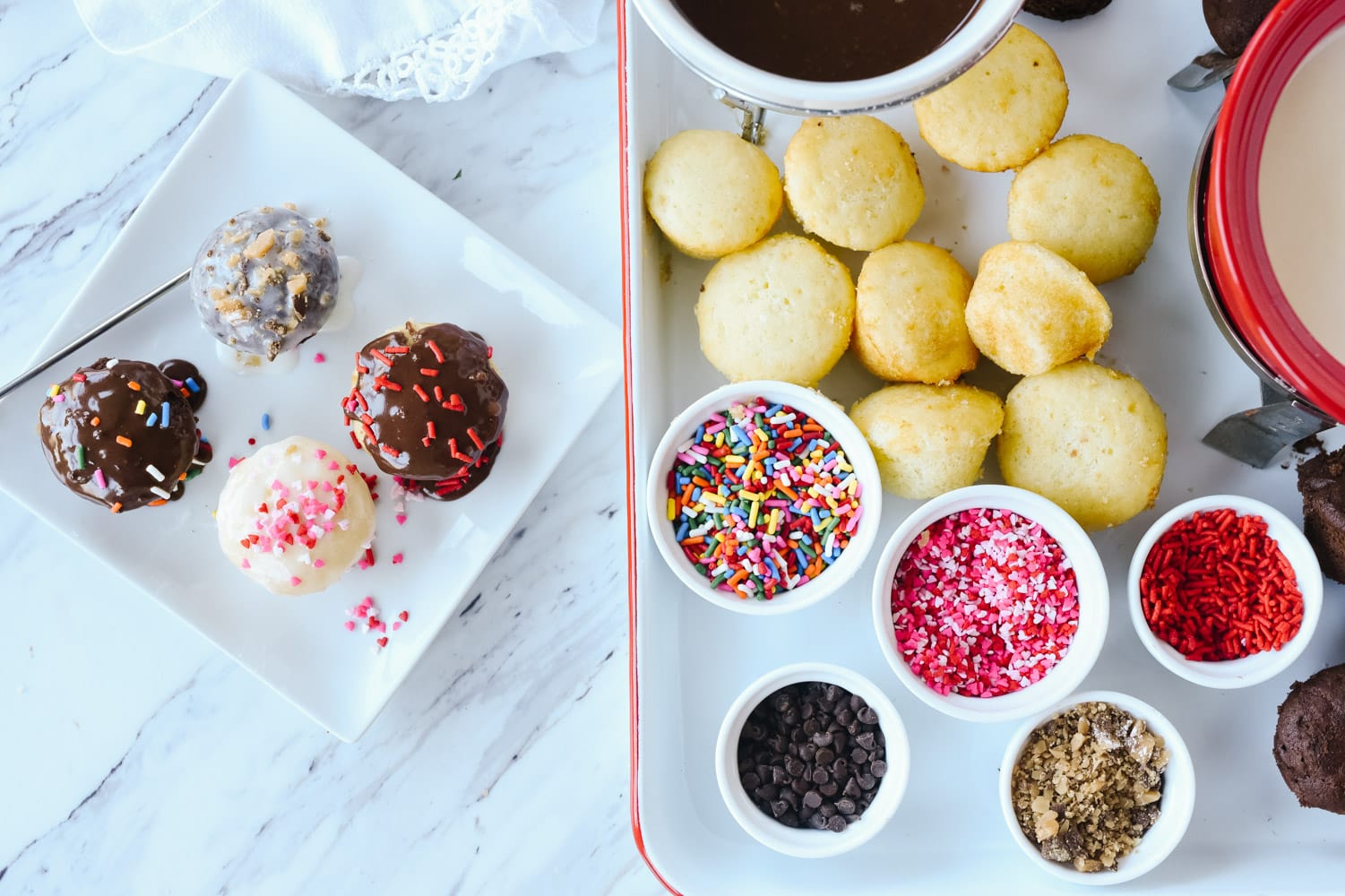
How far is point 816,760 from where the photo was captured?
152cm

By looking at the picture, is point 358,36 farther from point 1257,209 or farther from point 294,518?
point 1257,209

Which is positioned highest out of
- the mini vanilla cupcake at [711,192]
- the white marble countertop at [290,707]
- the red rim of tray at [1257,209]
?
the red rim of tray at [1257,209]

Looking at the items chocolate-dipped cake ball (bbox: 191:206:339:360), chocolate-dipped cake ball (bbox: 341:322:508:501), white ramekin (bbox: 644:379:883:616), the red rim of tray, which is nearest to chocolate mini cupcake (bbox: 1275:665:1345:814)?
the red rim of tray

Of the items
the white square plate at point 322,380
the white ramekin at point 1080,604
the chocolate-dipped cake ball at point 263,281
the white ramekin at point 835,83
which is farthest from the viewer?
the white square plate at point 322,380

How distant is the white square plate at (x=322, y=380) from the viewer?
66.4 inches

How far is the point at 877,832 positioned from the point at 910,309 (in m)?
0.76

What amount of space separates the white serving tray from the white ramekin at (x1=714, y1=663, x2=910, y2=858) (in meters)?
0.10

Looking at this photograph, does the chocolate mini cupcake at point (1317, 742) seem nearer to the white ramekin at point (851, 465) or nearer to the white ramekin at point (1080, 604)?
the white ramekin at point (1080, 604)

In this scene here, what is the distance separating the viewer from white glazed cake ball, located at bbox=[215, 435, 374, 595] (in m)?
1.59

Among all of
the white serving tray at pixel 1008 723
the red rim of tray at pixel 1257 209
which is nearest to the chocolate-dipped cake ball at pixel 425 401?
the white serving tray at pixel 1008 723

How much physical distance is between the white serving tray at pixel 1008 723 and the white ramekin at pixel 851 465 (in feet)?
0.25

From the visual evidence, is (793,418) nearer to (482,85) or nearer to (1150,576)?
(1150,576)

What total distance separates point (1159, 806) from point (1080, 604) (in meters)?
0.32

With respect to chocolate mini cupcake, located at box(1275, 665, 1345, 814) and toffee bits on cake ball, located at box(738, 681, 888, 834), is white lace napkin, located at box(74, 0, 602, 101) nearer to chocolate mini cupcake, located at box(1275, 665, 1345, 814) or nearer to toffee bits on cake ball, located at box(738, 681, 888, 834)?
toffee bits on cake ball, located at box(738, 681, 888, 834)
